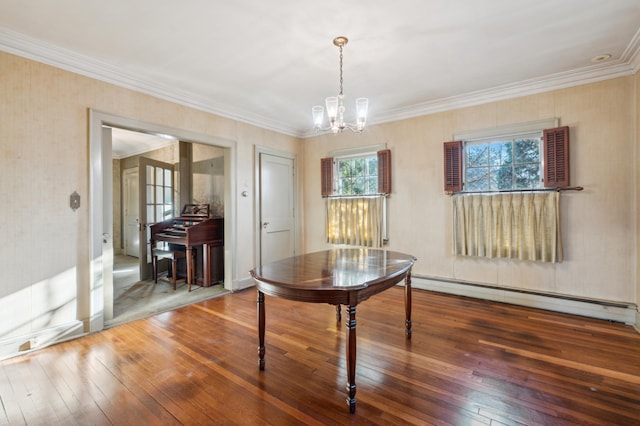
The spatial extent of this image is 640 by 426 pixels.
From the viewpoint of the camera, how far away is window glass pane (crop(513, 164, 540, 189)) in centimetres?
348

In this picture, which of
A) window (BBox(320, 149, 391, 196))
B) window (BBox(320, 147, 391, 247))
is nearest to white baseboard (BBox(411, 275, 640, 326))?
window (BBox(320, 147, 391, 247))

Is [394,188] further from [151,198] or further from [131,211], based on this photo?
[131,211]

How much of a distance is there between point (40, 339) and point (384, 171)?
4.24m

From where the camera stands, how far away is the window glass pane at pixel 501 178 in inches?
143

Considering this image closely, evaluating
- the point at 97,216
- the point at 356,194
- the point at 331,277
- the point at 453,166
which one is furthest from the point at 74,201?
the point at 453,166

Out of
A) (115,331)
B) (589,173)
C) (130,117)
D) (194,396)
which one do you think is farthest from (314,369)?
(589,173)

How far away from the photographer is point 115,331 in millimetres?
2930

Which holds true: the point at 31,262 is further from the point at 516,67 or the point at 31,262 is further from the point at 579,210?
the point at 579,210

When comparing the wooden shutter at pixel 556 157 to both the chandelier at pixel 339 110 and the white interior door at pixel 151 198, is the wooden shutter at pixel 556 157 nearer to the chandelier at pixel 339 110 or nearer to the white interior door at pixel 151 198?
the chandelier at pixel 339 110

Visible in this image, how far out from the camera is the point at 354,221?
4766mm

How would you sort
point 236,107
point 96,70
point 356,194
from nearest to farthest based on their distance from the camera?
point 96,70 → point 236,107 → point 356,194

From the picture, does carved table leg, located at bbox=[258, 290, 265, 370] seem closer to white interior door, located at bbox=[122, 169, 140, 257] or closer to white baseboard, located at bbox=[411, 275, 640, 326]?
white baseboard, located at bbox=[411, 275, 640, 326]

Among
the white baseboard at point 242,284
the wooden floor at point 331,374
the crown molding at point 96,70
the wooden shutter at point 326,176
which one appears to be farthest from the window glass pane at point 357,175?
the wooden floor at point 331,374

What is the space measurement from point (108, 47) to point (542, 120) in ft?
14.8
